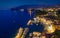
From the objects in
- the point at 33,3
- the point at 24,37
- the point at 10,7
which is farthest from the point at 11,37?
the point at 33,3

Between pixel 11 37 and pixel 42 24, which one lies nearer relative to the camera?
pixel 11 37

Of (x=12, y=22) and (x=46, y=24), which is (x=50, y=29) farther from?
(x=12, y=22)

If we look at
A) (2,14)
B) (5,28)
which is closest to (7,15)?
(2,14)

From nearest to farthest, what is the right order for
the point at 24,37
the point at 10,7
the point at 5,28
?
the point at 24,37, the point at 5,28, the point at 10,7

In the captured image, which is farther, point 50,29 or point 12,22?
point 12,22

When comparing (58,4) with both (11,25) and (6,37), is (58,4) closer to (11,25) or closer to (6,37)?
(11,25)

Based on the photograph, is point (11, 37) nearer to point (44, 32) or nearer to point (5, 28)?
point (5, 28)

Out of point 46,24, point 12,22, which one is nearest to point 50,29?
point 46,24

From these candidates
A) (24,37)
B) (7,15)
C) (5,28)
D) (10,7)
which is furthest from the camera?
(10,7)

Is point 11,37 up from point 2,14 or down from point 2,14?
down
